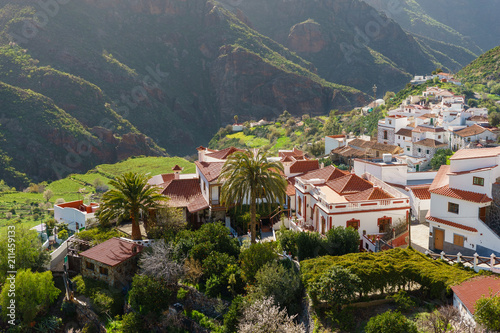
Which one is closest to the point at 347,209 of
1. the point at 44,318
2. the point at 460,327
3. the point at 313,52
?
the point at 460,327

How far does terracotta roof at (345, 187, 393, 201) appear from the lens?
1220 inches

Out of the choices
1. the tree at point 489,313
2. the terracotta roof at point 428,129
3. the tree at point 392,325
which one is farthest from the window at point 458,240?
the terracotta roof at point 428,129

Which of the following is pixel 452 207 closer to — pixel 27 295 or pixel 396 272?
pixel 396 272

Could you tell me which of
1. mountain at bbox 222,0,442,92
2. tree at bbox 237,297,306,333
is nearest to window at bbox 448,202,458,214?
tree at bbox 237,297,306,333

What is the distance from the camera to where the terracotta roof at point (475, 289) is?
749 inches

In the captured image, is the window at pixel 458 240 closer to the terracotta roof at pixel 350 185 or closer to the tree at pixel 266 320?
the terracotta roof at pixel 350 185

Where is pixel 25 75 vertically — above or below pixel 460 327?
above

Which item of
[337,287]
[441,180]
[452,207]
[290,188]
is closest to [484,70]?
[290,188]

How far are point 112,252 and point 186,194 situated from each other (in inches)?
409

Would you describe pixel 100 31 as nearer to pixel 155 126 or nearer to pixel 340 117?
pixel 155 126

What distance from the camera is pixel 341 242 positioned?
27.3 metres

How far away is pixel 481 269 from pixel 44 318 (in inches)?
1120

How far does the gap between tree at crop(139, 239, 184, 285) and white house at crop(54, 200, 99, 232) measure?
48.7 ft

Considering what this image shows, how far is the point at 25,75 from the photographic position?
108 metres
